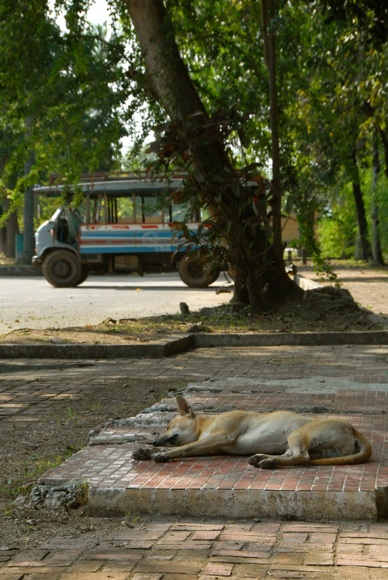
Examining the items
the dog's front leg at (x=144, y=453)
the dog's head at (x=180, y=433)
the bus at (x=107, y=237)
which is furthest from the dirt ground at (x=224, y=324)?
the bus at (x=107, y=237)

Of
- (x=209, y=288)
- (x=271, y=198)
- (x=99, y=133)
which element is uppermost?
(x=99, y=133)

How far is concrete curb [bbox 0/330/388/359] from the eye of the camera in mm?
12273

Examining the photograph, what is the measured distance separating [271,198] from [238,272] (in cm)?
119

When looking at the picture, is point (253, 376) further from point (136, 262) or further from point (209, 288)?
point (136, 262)

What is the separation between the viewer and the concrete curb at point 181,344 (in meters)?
12.3

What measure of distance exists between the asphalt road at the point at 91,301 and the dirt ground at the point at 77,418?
6.78 feet

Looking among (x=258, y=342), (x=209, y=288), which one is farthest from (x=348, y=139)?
(x=258, y=342)

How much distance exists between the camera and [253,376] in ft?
33.3

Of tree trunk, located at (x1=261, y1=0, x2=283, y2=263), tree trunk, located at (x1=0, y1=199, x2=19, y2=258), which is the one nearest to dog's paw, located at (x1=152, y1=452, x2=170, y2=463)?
tree trunk, located at (x1=261, y1=0, x2=283, y2=263)

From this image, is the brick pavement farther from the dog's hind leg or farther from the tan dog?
the tan dog

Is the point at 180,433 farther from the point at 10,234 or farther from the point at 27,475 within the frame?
the point at 10,234

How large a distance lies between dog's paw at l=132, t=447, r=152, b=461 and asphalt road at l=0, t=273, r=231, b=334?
31.3ft

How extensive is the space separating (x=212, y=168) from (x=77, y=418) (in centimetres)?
813

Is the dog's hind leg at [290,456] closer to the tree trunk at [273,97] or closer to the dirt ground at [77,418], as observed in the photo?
the dirt ground at [77,418]
